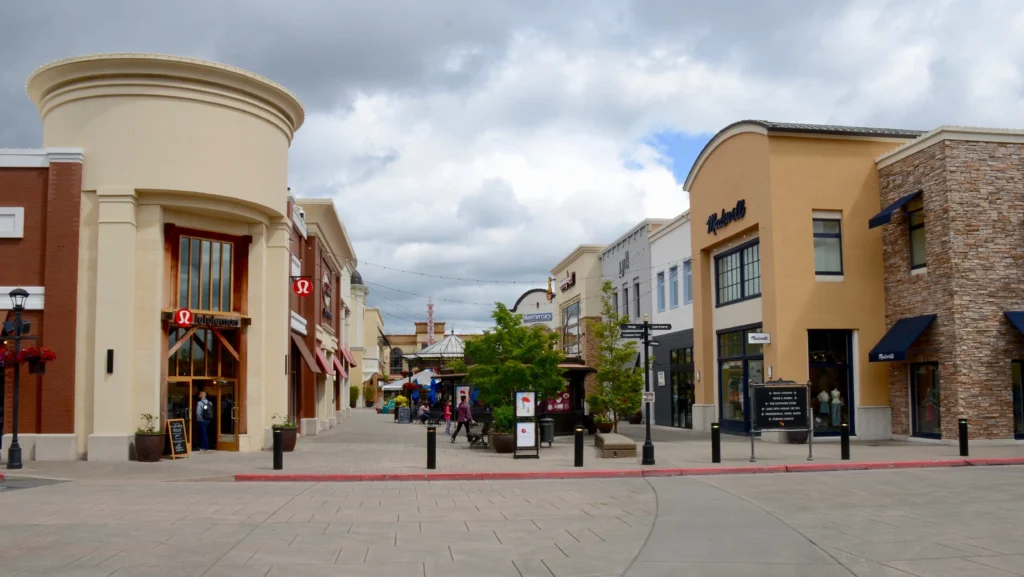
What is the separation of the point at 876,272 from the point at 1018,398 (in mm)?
5441

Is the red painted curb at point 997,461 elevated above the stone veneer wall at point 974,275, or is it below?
below

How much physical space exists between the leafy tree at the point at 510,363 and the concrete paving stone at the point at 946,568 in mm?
16826

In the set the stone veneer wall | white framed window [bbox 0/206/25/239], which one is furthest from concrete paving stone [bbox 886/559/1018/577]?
white framed window [bbox 0/206/25/239]

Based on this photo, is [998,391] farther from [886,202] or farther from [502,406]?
[502,406]

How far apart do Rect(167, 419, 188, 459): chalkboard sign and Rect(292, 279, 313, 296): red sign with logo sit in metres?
7.10

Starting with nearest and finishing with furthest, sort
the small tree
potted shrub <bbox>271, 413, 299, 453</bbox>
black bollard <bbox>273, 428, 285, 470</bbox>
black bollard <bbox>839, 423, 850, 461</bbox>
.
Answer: black bollard <bbox>273, 428, 285, 470</bbox> < black bollard <bbox>839, 423, 850, 461</bbox> < potted shrub <bbox>271, 413, 299, 453</bbox> < the small tree

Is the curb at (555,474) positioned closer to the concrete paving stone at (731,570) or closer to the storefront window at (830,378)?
the storefront window at (830,378)

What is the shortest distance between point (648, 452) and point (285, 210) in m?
13.0

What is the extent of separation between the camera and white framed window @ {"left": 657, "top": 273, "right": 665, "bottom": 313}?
40.4 metres

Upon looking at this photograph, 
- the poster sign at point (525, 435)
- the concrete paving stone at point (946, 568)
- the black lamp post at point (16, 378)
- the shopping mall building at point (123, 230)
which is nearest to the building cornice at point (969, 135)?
the poster sign at point (525, 435)

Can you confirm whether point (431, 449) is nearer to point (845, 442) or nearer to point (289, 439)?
point (289, 439)

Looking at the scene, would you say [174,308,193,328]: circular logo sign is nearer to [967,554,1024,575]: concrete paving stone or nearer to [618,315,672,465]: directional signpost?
[618,315,672,465]: directional signpost

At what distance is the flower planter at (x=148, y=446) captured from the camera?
2175cm

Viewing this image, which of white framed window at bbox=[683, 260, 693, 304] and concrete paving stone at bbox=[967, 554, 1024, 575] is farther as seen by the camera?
white framed window at bbox=[683, 260, 693, 304]
